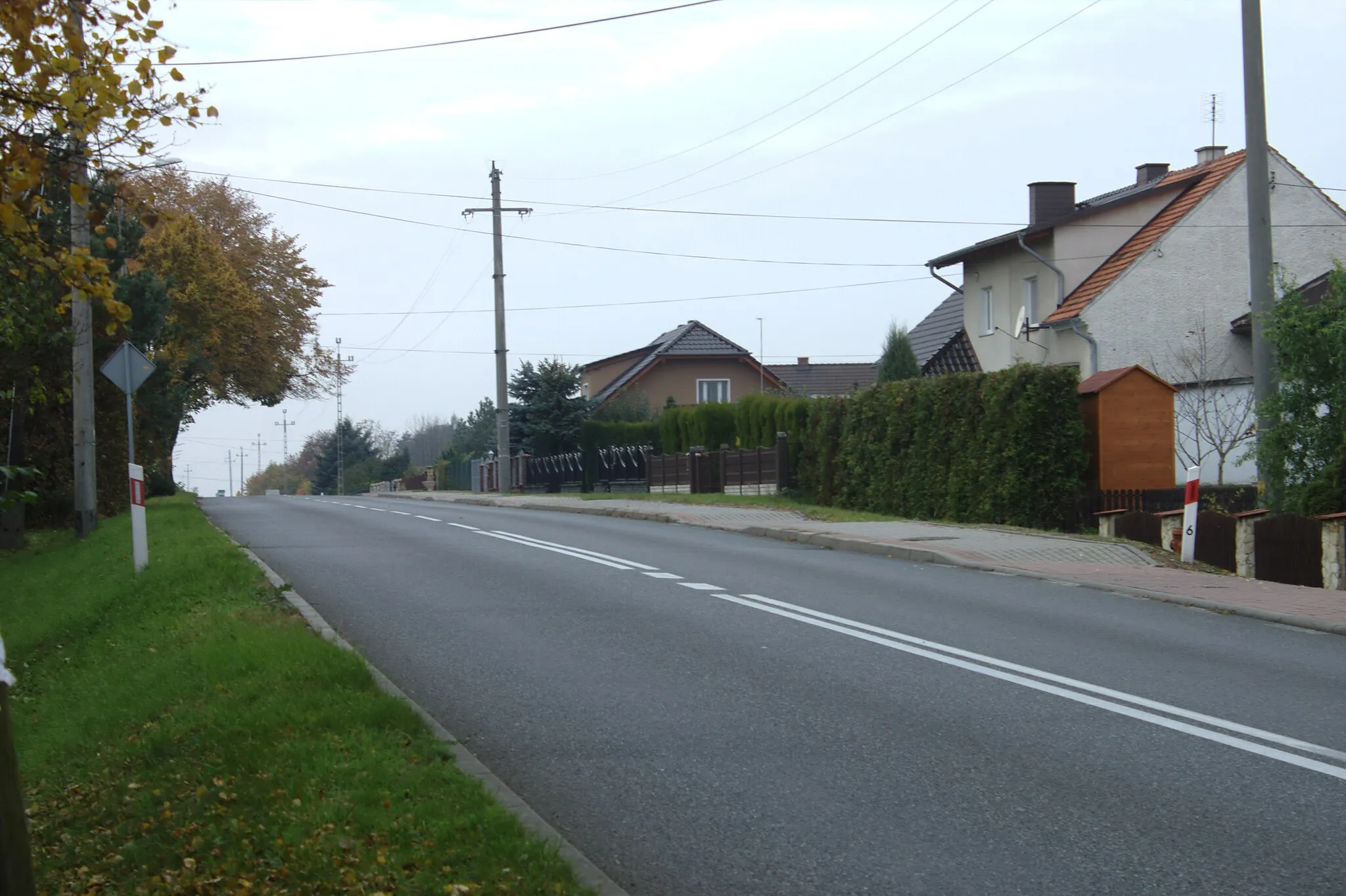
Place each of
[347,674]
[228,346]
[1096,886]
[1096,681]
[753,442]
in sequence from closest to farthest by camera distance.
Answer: [1096,886]
[347,674]
[1096,681]
[753,442]
[228,346]

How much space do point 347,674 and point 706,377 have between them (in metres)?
56.1

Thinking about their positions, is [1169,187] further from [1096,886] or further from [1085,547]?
[1096,886]

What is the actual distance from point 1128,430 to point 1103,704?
12.4 meters

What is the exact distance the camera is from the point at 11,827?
3652mm

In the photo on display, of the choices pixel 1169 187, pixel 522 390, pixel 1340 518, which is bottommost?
pixel 1340 518

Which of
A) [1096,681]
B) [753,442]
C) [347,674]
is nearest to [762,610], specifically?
[1096,681]

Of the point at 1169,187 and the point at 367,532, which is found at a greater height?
the point at 1169,187

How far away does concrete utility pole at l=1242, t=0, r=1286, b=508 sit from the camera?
52.3 feet

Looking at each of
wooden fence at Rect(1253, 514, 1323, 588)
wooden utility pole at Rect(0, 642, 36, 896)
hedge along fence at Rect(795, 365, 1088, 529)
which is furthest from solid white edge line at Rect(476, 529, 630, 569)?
wooden utility pole at Rect(0, 642, 36, 896)

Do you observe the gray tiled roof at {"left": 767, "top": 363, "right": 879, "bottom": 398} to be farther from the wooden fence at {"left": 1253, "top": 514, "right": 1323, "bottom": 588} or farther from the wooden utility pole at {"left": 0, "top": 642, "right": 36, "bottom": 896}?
the wooden utility pole at {"left": 0, "top": 642, "right": 36, "bottom": 896}

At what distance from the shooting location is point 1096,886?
4488mm

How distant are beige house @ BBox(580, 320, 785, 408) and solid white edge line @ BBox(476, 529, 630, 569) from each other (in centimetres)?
4127

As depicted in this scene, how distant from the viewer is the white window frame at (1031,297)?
33094mm

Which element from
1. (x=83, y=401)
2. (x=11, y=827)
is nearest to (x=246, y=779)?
(x=11, y=827)
